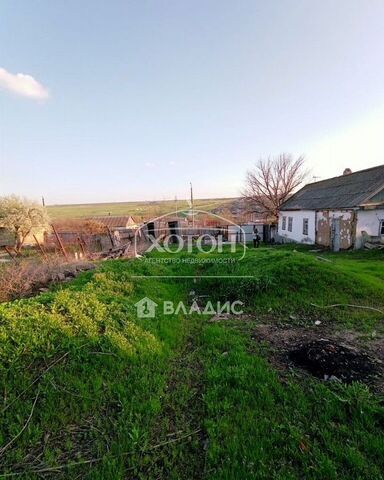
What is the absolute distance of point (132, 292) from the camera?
5.48 metres

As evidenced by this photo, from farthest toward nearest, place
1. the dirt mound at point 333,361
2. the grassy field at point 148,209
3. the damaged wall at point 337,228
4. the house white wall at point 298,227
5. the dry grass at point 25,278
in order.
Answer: the grassy field at point 148,209
the house white wall at point 298,227
the damaged wall at point 337,228
the dry grass at point 25,278
the dirt mound at point 333,361

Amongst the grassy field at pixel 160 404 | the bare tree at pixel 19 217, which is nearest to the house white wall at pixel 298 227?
the grassy field at pixel 160 404

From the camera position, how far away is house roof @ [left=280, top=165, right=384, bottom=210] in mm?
12274

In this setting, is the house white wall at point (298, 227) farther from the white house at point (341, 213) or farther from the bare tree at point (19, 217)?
the bare tree at point (19, 217)

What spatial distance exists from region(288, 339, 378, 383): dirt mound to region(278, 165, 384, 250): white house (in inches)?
402

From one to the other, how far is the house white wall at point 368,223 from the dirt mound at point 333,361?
10.2 metres

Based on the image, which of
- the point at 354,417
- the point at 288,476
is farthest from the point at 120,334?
the point at 354,417

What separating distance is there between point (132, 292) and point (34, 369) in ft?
8.86

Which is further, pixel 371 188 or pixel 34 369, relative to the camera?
pixel 371 188

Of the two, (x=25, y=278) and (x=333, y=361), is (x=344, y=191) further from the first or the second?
(x=25, y=278)

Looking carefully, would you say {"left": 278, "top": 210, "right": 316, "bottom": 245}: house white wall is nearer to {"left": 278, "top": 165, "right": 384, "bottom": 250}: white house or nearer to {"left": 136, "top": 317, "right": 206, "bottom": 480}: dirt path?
{"left": 278, "top": 165, "right": 384, "bottom": 250}: white house

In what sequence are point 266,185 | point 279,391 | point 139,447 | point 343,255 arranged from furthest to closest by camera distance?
point 266,185
point 343,255
point 279,391
point 139,447

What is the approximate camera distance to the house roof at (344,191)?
1227cm

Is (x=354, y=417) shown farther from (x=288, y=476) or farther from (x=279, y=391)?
(x=288, y=476)
